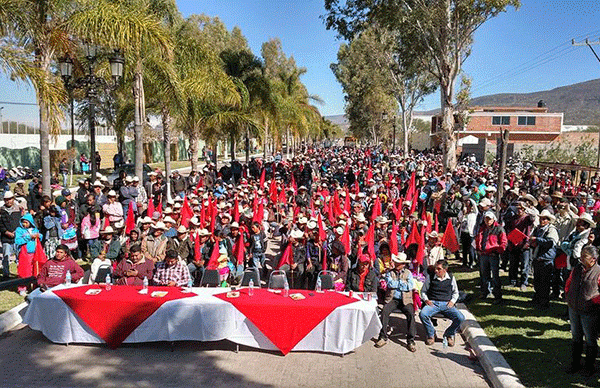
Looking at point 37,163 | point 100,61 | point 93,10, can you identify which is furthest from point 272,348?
point 37,163

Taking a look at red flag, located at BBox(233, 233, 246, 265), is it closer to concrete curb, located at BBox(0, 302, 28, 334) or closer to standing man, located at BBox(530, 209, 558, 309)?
concrete curb, located at BBox(0, 302, 28, 334)

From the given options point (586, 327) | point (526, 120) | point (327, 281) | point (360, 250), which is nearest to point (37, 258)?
point (327, 281)

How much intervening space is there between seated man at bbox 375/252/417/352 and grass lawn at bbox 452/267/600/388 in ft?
4.31

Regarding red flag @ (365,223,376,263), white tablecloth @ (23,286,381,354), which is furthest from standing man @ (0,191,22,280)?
red flag @ (365,223,376,263)

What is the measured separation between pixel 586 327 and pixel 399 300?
2604 mm

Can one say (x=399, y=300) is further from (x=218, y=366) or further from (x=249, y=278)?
(x=218, y=366)

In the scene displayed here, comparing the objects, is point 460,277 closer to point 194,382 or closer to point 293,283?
point 293,283

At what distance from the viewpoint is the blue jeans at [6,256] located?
32.4ft

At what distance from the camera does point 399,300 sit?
786cm

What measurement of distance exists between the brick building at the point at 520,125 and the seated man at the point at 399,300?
233 ft

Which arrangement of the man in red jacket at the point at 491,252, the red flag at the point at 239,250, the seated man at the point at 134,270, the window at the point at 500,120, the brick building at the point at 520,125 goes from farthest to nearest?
1. the window at the point at 500,120
2. the brick building at the point at 520,125
3. the red flag at the point at 239,250
4. the man in red jacket at the point at 491,252
5. the seated man at the point at 134,270

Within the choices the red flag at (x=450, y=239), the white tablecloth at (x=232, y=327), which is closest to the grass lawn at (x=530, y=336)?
the red flag at (x=450, y=239)

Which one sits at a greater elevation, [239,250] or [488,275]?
[239,250]

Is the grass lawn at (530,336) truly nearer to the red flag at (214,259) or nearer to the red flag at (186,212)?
the red flag at (214,259)
